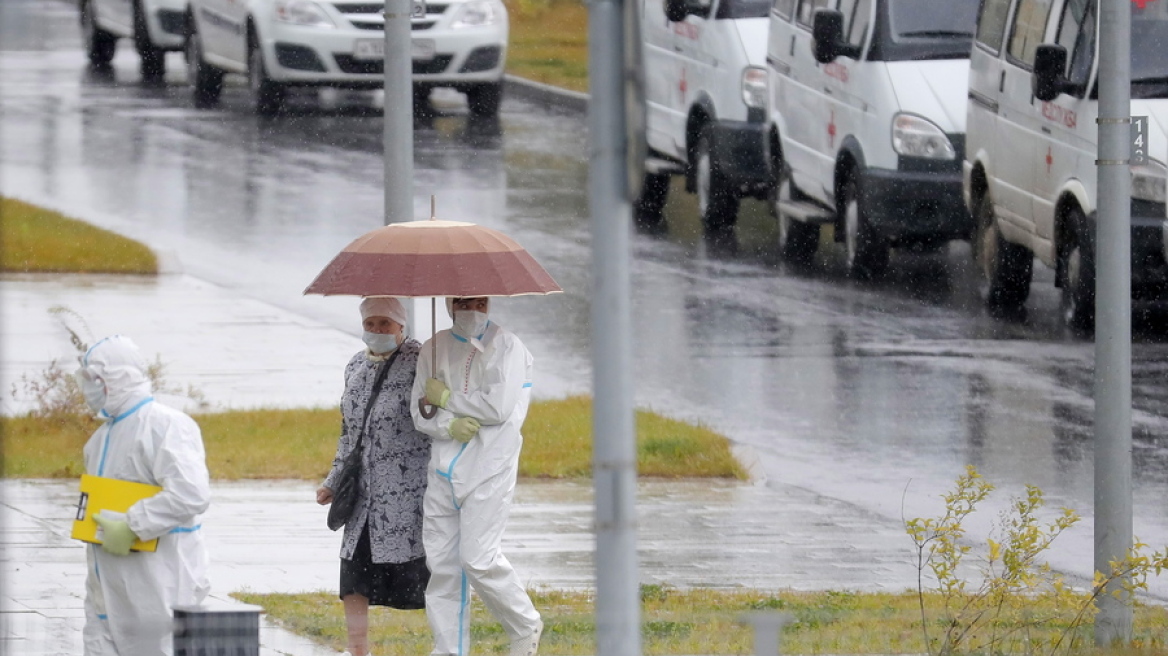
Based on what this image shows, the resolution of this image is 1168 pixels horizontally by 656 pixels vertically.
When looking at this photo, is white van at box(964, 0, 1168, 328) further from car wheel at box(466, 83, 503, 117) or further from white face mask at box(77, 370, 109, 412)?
white face mask at box(77, 370, 109, 412)

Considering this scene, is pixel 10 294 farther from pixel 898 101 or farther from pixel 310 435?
pixel 898 101

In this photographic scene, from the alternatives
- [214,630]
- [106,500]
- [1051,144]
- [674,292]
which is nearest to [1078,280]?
[1051,144]

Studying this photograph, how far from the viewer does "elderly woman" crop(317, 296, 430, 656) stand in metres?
7.41

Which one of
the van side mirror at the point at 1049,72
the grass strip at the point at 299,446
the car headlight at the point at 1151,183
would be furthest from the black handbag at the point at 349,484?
the van side mirror at the point at 1049,72

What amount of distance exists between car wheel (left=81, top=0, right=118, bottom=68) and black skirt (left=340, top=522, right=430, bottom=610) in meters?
21.2

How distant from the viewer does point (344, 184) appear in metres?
20.6

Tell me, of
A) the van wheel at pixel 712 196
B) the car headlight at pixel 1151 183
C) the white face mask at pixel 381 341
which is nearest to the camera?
the white face mask at pixel 381 341

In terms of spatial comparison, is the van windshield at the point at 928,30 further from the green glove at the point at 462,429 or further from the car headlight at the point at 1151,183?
the green glove at the point at 462,429

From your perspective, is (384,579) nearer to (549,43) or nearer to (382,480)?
(382,480)

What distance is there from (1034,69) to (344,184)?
7906mm

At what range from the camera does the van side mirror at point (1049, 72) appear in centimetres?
1443

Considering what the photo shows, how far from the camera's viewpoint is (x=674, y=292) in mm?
17141

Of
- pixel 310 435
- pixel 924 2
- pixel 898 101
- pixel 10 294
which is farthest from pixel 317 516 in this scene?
pixel 924 2

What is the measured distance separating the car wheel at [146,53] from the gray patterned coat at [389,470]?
19.5 meters
